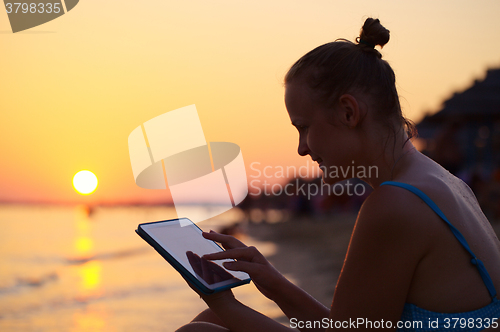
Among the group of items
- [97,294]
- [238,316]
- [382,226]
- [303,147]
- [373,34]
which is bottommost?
[97,294]

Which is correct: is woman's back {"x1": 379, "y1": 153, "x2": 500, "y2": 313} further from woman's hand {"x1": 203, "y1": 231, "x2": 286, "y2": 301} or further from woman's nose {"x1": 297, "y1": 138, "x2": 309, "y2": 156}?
woman's hand {"x1": 203, "y1": 231, "x2": 286, "y2": 301}

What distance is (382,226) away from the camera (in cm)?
123

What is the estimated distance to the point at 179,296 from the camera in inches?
246

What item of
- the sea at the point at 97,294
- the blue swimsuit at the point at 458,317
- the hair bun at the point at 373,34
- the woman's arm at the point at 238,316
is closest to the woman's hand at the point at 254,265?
the woman's arm at the point at 238,316

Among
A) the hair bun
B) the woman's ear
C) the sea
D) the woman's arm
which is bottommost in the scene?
the sea

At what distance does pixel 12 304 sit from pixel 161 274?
8.72ft

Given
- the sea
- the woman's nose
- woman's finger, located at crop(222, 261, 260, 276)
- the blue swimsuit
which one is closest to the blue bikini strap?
the blue swimsuit

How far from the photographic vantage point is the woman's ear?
4.75 ft

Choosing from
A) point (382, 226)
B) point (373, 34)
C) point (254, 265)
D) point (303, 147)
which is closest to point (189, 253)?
point (254, 265)

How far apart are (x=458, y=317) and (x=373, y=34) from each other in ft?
3.29

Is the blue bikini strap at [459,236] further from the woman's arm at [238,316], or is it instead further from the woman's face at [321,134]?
the woman's arm at [238,316]

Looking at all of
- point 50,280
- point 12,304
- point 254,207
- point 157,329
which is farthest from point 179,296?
point 254,207

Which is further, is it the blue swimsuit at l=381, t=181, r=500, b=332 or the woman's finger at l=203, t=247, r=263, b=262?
the woman's finger at l=203, t=247, r=263, b=262

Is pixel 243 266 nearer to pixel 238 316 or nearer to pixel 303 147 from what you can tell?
pixel 238 316
